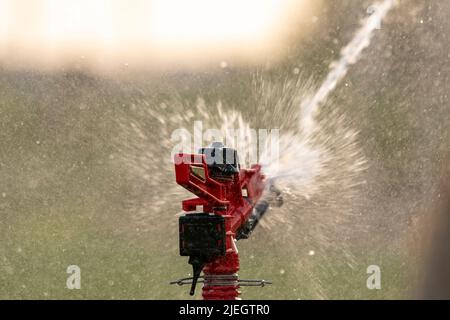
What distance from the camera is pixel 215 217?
2279 millimetres

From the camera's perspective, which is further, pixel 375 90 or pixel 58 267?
pixel 375 90

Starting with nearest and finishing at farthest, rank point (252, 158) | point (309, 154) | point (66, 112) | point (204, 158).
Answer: point (204, 158) → point (252, 158) → point (309, 154) → point (66, 112)

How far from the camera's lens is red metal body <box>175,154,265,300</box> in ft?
7.35

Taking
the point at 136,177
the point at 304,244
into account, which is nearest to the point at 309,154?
the point at 304,244

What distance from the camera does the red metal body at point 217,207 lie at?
224 cm

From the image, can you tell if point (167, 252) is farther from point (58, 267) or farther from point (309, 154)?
point (309, 154)

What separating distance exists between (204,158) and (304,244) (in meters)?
Result: 1.74

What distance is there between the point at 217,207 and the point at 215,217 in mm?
101

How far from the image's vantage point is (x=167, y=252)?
3.84m

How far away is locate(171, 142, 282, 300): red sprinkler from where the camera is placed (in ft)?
7.46

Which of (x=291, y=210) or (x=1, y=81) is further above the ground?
(x=1, y=81)

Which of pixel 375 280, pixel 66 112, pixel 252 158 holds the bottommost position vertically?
pixel 375 280

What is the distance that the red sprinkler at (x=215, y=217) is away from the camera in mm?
2273

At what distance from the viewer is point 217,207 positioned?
2.38m
